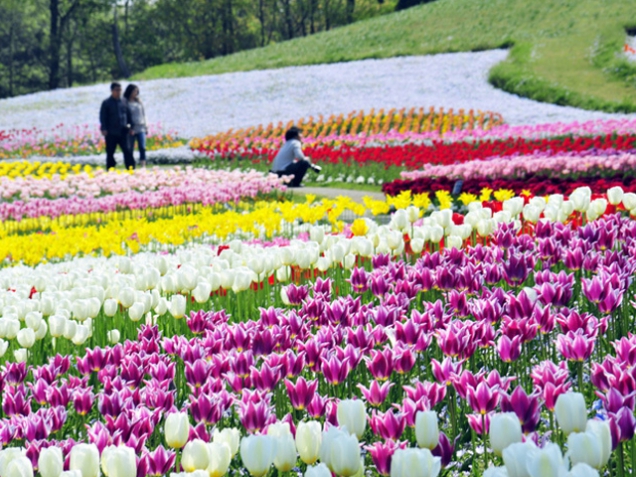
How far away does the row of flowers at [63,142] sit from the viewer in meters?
23.9

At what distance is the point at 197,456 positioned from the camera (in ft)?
7.07

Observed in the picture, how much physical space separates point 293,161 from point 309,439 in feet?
44.6

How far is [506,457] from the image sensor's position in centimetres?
188

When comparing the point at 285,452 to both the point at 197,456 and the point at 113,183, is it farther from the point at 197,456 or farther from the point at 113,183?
the point at 113,183

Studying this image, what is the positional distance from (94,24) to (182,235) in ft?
199

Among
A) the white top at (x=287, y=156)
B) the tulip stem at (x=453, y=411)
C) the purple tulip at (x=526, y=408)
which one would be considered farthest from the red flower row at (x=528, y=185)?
the purple tulip at (x=526, y=408)

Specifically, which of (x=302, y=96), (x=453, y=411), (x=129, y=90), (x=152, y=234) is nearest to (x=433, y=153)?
(x=129, y=90)

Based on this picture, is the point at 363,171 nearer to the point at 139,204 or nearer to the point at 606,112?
the point at 139,204

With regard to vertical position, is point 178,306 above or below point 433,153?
above

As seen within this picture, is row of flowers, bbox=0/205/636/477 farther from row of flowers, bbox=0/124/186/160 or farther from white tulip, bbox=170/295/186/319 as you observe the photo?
row of flowers, bbox=0/124/186/160

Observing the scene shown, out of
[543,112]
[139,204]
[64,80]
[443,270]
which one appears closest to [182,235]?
[139,204]

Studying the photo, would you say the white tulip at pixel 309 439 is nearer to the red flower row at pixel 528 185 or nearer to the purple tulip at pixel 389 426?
the purple tulip at pixel 389 426

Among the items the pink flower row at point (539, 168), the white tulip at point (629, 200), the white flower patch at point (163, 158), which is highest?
the white tulip at point (629, 200)

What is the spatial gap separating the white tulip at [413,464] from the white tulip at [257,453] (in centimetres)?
37
